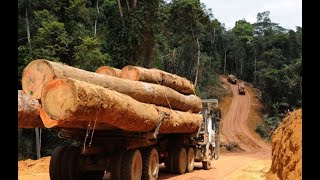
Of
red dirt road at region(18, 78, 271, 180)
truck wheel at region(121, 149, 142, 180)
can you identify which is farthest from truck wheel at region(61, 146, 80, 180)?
red dirt road at region(18, 78, 271, 180)

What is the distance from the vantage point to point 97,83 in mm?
9680

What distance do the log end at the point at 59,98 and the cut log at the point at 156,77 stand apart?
15.7 ft

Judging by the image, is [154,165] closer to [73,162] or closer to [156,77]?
[73,162]

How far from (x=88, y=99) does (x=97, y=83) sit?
1.73m

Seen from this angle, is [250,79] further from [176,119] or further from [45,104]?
[45,104]

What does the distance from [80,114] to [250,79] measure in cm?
7544

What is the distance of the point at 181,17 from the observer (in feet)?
152

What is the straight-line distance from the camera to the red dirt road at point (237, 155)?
15.2 meters

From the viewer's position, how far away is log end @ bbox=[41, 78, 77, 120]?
303 inches

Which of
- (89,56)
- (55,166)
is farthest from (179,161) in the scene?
(89,56)

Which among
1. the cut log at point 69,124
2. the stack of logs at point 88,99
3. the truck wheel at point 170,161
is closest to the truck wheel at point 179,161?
the truck wheel at point 170,161

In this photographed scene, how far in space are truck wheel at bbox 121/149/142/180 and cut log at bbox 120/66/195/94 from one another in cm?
236

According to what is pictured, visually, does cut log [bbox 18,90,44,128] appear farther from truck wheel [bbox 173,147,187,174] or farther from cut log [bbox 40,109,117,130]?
truck wheel [bbox 173,147,187,174]
